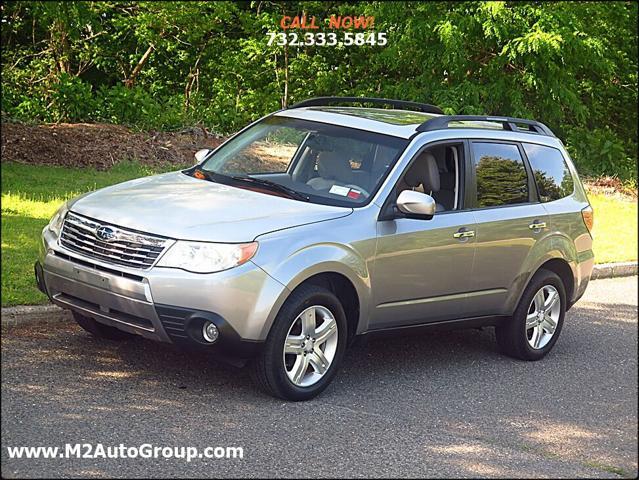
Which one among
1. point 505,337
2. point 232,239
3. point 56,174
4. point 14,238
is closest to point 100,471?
point 232,239

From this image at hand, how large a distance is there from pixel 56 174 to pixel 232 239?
24.3 feet

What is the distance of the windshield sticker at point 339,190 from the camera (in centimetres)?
749

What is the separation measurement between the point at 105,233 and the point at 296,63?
1385cm

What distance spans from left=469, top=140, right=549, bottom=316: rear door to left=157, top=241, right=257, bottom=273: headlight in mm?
2219

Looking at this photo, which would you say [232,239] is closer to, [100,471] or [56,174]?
[100,471]

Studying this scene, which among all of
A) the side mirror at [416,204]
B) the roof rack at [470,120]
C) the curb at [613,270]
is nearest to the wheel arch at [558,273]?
the roof rack at [470,120]

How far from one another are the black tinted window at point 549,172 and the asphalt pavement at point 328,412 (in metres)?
1.41

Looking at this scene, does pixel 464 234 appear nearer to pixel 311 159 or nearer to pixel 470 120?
pixel 470 120

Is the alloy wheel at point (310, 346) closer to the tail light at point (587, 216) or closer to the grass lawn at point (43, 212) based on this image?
the grass lawn at point (43, 212)

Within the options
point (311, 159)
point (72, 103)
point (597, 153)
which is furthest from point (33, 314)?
point (597, 153)

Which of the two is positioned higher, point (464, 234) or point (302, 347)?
point (464, 234)

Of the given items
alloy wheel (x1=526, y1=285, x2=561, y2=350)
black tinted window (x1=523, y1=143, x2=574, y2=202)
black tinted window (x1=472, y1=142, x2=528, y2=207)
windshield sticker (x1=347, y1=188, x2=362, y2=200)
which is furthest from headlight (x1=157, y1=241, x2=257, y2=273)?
black tinted window (x1=523, y1=143, x2=574, y2=202)

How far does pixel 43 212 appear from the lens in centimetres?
1120

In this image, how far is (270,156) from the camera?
8406mm
